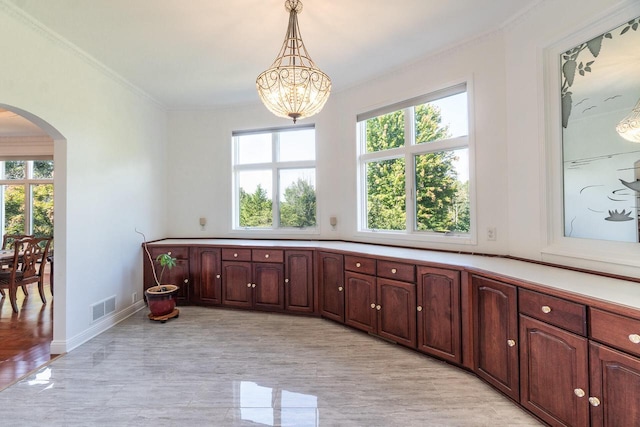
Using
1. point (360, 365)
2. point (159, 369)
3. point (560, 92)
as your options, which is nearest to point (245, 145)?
point (159, 369)

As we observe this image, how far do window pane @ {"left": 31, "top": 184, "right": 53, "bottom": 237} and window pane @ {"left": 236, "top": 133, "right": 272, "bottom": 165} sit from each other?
4.62 metres

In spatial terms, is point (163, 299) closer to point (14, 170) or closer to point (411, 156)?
point (411, 156)

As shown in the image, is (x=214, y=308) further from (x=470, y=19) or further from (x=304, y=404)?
(x=470, y=19)

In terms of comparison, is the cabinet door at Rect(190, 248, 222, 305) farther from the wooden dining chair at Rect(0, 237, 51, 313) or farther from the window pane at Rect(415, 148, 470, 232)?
the window pane at Rect(415, 148, 470, 232)

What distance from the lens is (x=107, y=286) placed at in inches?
131

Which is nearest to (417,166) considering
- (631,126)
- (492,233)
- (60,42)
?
(492,233)

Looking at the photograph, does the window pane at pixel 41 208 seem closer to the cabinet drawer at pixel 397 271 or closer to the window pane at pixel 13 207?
the window pane at pixel 13 207

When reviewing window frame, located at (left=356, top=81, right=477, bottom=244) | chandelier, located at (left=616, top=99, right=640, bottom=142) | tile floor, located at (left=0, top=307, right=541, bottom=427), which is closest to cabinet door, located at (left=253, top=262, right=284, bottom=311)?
tile floor, located at (left=0, top=307, right=541, bottom=427)

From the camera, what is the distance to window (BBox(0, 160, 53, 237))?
20.1 ft

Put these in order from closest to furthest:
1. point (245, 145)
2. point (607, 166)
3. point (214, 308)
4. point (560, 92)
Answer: point (607, 166)
point (560, 92)
point (214, 308)
point (245, 145)

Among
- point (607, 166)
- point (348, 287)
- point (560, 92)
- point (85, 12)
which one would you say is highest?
point (85, 12)

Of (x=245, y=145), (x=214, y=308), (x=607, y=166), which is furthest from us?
(x=245, y=145)

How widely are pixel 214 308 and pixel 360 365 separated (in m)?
2.26

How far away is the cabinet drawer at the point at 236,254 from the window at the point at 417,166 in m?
1.51
